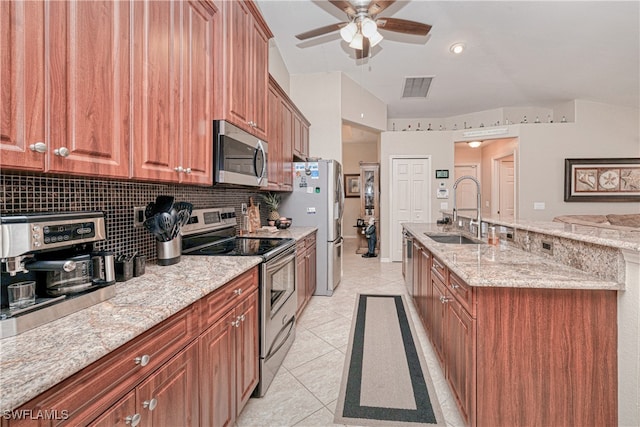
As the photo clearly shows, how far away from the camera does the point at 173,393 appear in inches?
41.6

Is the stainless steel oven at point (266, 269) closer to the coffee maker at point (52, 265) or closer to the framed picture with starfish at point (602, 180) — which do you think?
the coffee maker at point (52, 265)

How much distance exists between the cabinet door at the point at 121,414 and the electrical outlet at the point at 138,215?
3.53ft

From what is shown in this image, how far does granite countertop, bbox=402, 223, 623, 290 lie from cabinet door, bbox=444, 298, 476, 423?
21 centimetres

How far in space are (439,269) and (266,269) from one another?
3.89ft

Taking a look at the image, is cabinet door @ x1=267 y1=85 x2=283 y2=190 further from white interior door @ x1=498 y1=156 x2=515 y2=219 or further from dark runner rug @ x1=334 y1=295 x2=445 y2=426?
white interior door @ x1=498 y1=156 x2=515 y2=219

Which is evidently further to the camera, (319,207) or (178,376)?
(319,207)

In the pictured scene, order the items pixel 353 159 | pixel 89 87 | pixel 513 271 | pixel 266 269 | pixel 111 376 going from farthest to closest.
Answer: pixel 353 159
pixel 266 269
pixel 513 271
pixel 89 87
pixel 111 376

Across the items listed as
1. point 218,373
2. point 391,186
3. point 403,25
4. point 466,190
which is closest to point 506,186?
point 466,190

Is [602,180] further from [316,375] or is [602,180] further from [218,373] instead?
[218,373]

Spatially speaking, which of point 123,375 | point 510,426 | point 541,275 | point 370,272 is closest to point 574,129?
point 370,272

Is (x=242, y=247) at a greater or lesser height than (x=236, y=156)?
lesser

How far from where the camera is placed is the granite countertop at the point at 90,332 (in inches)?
24.5

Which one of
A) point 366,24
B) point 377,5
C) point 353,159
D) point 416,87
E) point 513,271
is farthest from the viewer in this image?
point 353,159

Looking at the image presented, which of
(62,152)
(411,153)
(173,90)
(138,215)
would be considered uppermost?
(411,153)
